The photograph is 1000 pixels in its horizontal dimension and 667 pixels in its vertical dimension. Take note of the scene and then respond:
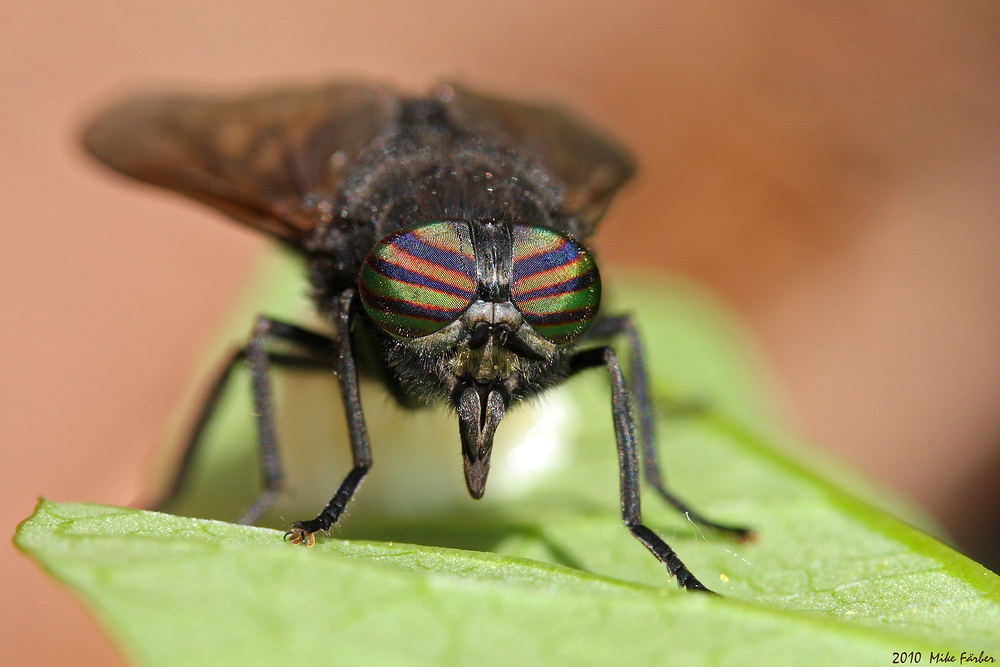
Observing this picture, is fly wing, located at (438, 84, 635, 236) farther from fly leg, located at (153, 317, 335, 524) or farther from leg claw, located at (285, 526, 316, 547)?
leg claw, located at (285, 526, 316, 547)

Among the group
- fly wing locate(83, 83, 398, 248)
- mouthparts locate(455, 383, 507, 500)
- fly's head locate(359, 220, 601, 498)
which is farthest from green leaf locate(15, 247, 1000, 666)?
fly wing locate(83, 83, 398, 248)

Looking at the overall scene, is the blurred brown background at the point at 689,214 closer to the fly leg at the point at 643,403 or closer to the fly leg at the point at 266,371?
the fly leg at the point at 266,371

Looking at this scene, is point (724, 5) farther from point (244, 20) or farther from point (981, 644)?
point (981, 644)

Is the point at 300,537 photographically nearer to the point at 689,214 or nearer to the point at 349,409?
the point at 349,409

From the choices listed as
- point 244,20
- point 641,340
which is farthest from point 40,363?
point 641,340

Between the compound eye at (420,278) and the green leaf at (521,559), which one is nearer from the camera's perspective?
the green leaf at (521,559)

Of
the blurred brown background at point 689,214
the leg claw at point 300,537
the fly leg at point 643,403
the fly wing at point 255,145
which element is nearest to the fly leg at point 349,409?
the leg claw at point 300,537
